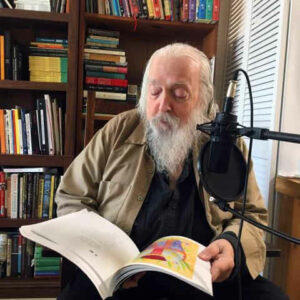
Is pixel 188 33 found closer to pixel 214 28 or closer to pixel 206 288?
pixel 214 28

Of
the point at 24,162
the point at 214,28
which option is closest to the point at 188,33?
the point at 214,28

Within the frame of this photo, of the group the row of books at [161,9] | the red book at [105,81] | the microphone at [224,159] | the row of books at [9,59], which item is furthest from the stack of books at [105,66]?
the microphone at [224,159]

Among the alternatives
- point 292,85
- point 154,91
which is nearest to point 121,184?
point 154,91

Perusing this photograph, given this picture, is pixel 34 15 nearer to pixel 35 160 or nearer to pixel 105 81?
pixel 105 81

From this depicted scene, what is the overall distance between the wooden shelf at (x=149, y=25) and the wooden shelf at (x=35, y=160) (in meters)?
0.77

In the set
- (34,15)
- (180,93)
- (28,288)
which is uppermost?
(34,15)

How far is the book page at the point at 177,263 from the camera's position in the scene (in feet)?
A: 2.08

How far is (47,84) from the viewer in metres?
1.66

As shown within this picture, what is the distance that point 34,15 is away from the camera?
1624 mm

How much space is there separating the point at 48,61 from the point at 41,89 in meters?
0.16

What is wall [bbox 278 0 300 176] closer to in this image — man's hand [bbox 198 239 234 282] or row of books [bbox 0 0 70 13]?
man's hand [bbox 198 239 234 282]

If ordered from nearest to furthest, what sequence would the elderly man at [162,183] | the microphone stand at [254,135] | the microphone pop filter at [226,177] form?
the microphone stand at [254,135] → the microphone pop filter at [226,177] → the elderly man at [162,183]

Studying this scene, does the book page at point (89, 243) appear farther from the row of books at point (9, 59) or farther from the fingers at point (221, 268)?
the row of books at point (9, 59)

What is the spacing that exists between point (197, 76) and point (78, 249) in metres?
0.72
